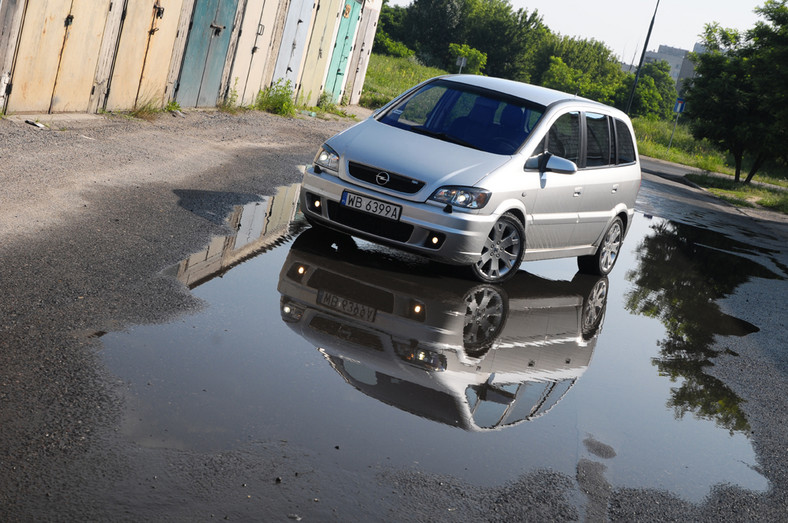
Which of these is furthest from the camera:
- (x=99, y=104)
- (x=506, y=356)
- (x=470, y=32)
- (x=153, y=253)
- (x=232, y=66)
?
(x=470, y=32)

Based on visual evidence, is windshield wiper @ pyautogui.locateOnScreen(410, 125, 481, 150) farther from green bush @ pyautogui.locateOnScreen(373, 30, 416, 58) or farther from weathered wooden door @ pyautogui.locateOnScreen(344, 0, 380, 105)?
green bush @ pyautogui.locateOnScreen(373, 30, 416, 58)

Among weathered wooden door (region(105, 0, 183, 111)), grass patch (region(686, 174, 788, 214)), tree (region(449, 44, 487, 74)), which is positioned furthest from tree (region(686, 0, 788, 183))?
tree (region(449, 44, 487, 74))

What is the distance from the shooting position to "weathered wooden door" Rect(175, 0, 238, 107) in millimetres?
16016

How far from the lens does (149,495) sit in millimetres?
3264

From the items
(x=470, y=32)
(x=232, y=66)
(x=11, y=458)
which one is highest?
(x=470, y=32)

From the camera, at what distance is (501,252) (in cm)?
802

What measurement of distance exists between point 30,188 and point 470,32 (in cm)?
9265

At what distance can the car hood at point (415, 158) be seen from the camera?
7.52 metres

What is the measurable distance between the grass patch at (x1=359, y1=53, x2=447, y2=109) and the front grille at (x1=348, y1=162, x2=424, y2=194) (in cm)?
2359

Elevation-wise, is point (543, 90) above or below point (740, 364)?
above

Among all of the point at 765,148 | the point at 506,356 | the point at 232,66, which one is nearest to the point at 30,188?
the point at 506,356

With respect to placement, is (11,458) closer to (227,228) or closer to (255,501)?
(255,501)

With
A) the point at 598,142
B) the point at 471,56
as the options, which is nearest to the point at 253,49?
the point at 598,142

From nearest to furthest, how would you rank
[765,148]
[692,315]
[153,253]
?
[153,253] < [692,315] < [765,148]
